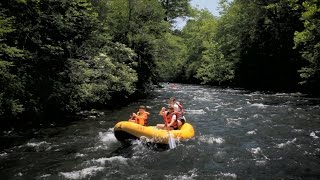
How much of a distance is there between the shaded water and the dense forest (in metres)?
1.85

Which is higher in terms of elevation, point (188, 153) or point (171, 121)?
point (171, 121)

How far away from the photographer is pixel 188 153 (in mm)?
11703

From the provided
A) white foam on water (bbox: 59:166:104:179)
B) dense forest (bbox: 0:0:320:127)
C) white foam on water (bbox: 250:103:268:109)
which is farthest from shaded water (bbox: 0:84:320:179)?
white foam on water (bbox: 250:103:268:109)

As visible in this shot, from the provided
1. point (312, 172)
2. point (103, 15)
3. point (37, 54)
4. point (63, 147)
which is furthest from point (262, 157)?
point (103, 15)

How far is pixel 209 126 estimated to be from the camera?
16188mm

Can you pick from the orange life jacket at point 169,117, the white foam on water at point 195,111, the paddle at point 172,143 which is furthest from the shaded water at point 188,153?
the white foam on water at point 195,111

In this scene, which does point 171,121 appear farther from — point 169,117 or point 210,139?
point 210,139

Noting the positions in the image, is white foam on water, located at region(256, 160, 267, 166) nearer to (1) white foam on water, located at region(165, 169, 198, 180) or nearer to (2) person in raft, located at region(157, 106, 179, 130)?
(1) white foam on water, located at region(165, 169, 198, 180)

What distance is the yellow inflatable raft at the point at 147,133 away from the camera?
12422 mm

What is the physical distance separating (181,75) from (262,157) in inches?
1801

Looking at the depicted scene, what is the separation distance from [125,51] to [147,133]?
11565 millimetres

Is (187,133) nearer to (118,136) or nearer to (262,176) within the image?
(118,136)

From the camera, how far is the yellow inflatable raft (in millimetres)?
12422

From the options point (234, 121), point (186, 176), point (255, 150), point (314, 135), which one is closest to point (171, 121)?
point (255, 150)
